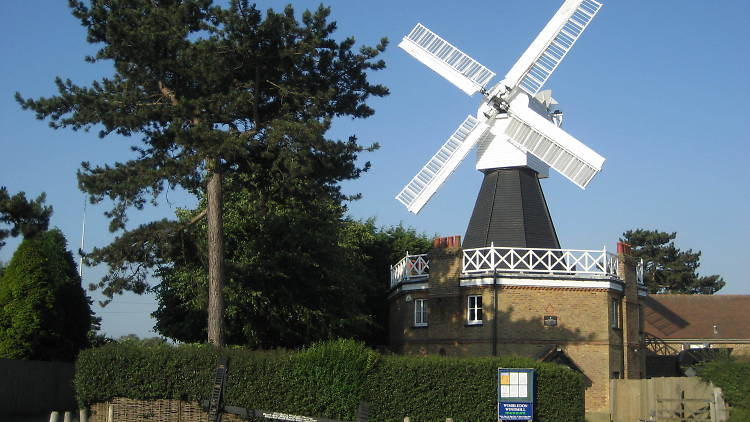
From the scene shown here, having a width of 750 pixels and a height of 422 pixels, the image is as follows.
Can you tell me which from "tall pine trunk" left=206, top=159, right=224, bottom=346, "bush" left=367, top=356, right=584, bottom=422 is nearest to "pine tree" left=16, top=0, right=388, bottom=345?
"tall pine trunk" left=206, top=159, right=224, bottom=346

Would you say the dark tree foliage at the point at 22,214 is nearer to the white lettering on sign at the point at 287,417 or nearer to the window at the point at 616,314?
the white lettering on sign at the point at 287,417

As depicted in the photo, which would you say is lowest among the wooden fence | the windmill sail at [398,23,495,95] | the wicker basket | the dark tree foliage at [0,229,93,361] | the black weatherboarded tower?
the wicker basket

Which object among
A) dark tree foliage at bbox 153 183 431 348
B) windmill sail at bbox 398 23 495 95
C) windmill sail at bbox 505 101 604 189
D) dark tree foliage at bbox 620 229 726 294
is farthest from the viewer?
dark tree foliage at bbox 620 229 726 294

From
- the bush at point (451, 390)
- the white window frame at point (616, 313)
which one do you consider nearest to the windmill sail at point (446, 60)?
the white window frame at point (616, 313)

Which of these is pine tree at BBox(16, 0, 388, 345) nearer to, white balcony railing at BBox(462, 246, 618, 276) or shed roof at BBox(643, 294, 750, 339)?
white balcony railing at BBox(462, 246, 618, 276)

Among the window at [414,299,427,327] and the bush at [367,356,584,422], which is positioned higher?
the window at [414,299,427,327]

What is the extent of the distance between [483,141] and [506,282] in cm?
657

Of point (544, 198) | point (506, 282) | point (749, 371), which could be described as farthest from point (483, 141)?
point (749, 371)

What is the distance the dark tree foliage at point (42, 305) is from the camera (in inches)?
1123

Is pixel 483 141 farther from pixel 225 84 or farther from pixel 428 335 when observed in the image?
pixel 225 84

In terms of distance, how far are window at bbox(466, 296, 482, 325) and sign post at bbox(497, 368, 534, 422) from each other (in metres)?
10.4

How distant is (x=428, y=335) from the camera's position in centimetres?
3544

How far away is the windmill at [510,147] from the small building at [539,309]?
1236 mm

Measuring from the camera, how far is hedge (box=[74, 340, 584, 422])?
910 inches
